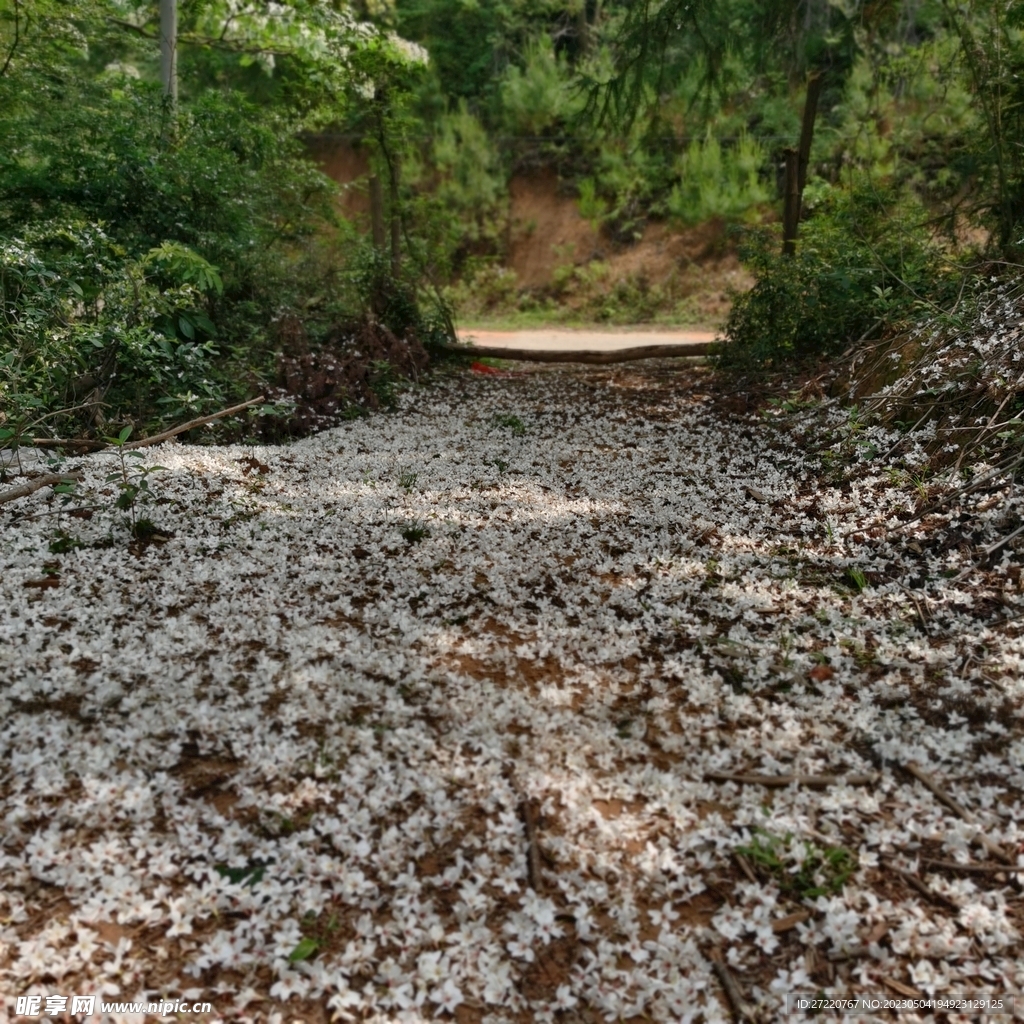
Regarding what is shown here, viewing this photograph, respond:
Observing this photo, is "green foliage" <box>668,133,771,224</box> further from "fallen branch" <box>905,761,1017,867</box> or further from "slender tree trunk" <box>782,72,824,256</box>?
"fallen branch" <box>905,761,1017,867</box>

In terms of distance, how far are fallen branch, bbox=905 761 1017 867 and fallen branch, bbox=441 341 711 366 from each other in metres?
8.07

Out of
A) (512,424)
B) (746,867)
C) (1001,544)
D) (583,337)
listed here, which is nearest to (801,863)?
(746,867)

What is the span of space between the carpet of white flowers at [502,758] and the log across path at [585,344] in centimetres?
596

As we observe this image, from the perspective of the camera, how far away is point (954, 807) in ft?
7.33

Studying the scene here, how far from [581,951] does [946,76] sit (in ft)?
27.3

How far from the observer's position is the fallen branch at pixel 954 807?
2.10m

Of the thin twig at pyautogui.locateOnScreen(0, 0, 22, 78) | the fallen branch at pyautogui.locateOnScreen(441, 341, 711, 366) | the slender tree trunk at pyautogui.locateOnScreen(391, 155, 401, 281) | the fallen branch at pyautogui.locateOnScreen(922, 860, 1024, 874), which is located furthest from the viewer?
the slender tree trunk at pyautogui.locateOnScreen(391, 155, 401, 281)

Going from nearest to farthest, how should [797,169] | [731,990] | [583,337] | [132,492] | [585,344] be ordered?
1. [731,990]
2. [132,492]
3. [797,169]
4. [585,344]
5. [583,337]

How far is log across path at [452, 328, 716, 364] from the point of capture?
33.1 ft

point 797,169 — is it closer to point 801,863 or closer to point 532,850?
point 801,863

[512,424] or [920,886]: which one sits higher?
[512,424]

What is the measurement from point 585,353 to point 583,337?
6.16 m

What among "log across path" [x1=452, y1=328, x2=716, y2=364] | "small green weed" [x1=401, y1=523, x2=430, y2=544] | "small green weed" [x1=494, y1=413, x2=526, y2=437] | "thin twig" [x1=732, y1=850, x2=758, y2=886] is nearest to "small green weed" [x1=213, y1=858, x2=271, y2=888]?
"thin twig" [x1=732, y1=850, x2=758, y2=886]

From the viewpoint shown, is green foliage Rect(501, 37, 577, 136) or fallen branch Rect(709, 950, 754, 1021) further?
green foliage Rect(501, 37, 577, 136)
